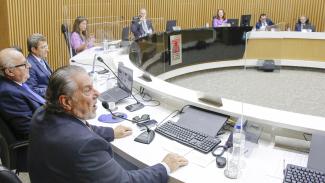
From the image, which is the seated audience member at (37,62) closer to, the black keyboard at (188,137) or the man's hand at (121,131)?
the man's hand at (121,131)

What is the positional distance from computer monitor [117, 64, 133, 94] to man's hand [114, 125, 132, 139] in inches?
34.2

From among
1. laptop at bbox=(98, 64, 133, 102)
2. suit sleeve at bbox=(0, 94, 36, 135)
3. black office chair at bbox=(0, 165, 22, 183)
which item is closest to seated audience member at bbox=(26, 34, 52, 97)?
laptop at bbox=(98, 64, 133, 102)

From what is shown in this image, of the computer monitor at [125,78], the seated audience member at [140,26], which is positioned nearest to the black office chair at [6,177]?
the computer monitor at [125,78]

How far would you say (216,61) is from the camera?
8.79 meters

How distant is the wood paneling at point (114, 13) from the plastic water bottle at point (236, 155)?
17.8ft

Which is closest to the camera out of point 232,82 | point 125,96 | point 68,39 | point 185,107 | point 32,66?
point 185,107

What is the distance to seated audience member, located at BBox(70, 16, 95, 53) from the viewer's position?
21.2 feet

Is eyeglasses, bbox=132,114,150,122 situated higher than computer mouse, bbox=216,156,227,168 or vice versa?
eyeglasses, bbox=132,114,150,122

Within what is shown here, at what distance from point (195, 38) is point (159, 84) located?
475 centimetres

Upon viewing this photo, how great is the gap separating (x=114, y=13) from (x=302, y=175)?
7987 millimetres

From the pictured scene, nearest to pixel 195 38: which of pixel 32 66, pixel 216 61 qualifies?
pixel 216 61

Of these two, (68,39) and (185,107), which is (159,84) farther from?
(68,39)

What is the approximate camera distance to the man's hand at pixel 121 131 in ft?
8.52

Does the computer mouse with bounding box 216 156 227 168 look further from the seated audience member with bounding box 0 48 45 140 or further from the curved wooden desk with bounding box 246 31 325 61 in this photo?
the curved wooden desk with bounding box 246 31 325 61
